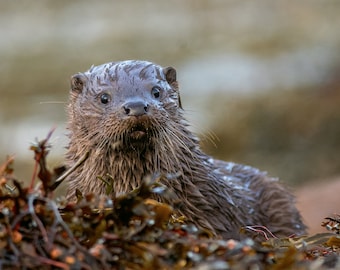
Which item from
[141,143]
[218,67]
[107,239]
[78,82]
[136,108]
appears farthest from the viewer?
[218,67]

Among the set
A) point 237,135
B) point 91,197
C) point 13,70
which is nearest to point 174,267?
point 91,197

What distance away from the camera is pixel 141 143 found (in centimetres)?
394

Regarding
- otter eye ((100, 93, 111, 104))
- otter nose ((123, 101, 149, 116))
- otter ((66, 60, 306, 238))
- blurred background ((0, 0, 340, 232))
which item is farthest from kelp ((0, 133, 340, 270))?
blurred background ((0, 0, 340, 232))

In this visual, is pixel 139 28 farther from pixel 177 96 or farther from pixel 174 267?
pixel 174 267

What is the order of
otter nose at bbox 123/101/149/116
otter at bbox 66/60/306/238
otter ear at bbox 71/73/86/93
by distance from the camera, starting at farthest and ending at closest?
otter ear at bbox 71/73/86/93
otter at bbox 66/60/306/238
otter nose at bbox 123/101/149/116

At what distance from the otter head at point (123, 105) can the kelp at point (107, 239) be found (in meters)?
1.22

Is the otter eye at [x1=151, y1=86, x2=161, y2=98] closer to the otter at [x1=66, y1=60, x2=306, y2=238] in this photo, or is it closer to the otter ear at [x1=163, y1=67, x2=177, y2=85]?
the otter at [x1=66, y1=60, x2=306, y2=238]

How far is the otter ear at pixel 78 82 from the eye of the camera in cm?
443

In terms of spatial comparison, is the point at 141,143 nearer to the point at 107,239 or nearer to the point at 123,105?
the point at 123,105

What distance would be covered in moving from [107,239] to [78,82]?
87.2 inches

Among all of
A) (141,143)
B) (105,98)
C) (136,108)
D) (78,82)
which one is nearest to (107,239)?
(136,108)

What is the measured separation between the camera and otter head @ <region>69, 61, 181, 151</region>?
3.79 m

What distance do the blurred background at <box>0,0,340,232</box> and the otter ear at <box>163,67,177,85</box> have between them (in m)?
2.65

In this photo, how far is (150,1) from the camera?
67.2ft
